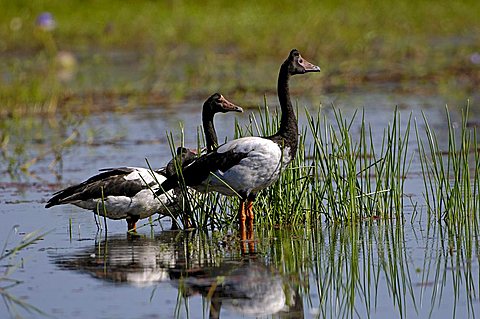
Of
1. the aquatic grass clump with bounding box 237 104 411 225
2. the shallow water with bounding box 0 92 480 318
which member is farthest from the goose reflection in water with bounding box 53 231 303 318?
the aquatic grass clump with bounding box 237 104 411 225

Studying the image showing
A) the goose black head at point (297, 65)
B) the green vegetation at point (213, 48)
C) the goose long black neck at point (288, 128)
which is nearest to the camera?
the goose long black neck at point (288, 128)

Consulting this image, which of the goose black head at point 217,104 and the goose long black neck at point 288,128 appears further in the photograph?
the goose black head at point 217,104

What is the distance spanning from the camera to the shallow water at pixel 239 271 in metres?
6.63

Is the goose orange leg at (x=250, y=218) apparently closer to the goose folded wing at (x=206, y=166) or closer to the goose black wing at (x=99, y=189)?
the goose folded wing at (x=206, y=166)

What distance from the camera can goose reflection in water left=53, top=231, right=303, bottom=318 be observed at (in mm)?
6711

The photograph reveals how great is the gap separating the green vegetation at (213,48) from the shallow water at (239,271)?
7769 millimetres

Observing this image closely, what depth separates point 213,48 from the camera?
2422 centimetres

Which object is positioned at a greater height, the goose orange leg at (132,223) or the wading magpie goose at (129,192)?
the wading magpie goose at (129,192)

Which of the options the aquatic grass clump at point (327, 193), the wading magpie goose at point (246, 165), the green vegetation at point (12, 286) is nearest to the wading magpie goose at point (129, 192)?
the wading magpie goose at point (246, 165)

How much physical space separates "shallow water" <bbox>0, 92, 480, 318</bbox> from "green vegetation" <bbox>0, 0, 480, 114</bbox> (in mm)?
7769

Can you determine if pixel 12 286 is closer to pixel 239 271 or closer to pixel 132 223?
pixel 239 271

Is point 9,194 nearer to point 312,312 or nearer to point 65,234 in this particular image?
point 65,234

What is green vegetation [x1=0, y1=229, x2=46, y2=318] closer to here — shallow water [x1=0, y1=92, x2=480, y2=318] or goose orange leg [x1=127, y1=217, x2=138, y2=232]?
shallow water [x1=0, y1=92, x2=480, y2=318]

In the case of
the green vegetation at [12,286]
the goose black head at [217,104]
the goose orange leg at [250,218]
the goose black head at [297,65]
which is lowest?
the green vegetation at [12,286]
